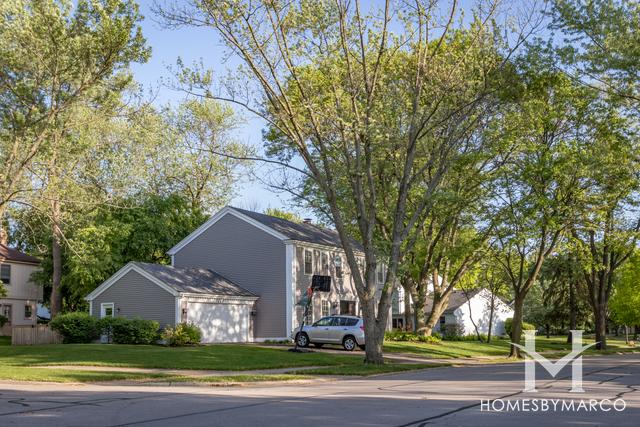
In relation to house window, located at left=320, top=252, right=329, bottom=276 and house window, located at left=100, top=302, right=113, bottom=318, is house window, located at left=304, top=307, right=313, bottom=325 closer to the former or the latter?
house window, located at left=320, top=252, right=329, bottom=276

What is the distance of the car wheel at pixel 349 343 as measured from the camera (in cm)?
3372

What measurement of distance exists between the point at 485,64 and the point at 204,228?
23045mm

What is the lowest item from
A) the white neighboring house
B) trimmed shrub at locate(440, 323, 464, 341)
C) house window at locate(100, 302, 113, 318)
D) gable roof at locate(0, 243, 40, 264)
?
trimmed shrub at locate(440, 323, 464, 341)

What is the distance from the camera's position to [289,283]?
3897 centimetres

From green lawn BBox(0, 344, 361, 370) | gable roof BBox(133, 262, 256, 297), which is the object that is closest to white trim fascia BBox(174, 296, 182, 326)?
gable roof BBox(133, 262, 256, 297)

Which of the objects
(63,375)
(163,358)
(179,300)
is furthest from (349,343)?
(63,375)

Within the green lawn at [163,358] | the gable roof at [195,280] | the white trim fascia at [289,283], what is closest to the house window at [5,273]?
the gable roof at [195,280]

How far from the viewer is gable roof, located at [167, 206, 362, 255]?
131ft

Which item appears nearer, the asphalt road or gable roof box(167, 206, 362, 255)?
the asphalt road

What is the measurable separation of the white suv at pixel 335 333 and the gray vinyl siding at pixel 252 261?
419cm

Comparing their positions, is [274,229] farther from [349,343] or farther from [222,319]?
[349,343]

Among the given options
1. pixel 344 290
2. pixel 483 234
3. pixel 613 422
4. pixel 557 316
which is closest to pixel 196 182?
pixel 344 290

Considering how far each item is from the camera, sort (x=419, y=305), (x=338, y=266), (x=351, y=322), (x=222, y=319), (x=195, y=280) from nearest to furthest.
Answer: (x=351, y=322), (x=222, y=319), (x=195, y=280), (x=419, y=305), (x=338, y=266)

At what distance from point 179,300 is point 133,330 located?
9.04 feet
